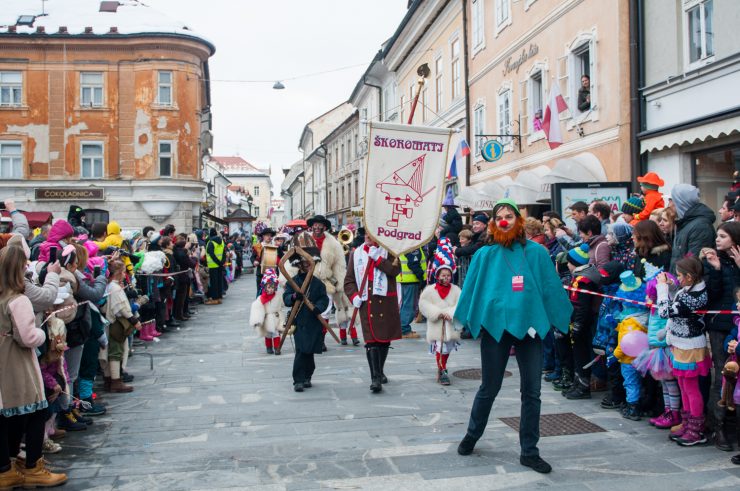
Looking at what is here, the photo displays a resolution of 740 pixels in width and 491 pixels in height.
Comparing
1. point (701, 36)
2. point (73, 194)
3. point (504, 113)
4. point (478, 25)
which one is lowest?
point (73, 194)

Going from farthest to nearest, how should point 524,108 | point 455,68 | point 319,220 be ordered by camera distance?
point 455,68
point 524,108
point 319,220

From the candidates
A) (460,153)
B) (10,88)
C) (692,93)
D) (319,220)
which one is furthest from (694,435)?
(10,88)

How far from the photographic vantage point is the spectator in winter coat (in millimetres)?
5832

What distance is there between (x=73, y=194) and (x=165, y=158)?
4.47m

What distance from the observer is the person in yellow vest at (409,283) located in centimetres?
1156

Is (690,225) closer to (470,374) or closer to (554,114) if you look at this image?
(470,374)

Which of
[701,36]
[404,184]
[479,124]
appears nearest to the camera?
[404,184]

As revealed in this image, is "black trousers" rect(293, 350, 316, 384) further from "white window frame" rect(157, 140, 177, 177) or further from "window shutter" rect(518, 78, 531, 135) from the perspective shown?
"white window frame" rect(157, 140, 177, 177)

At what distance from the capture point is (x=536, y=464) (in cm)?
493

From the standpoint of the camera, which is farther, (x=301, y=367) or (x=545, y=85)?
(x=545, y=85)

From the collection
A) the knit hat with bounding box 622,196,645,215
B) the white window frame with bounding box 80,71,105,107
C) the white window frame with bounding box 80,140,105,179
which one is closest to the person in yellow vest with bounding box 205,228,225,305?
the knit hat with bounding box 622,196,645,215

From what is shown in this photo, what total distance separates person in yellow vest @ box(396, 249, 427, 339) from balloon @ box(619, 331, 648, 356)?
5640 mm

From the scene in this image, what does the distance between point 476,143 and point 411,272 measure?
11102 mm

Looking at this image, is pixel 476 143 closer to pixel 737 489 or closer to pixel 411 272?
pixel 411 272
